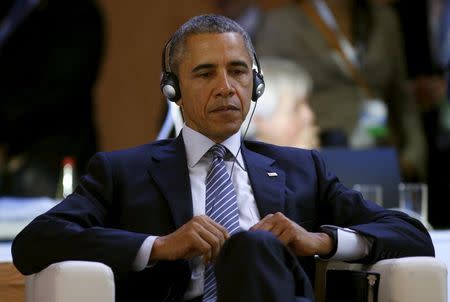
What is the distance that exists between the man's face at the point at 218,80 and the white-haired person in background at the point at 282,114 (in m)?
2.51

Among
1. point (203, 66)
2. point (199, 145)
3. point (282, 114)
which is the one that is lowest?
point (199, 145)

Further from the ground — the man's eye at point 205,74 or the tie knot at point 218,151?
the man's eye at point 205,74

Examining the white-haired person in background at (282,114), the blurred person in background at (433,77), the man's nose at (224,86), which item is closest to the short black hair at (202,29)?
the man's nose at (224,86)

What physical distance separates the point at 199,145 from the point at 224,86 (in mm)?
197

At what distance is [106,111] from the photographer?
825 cm

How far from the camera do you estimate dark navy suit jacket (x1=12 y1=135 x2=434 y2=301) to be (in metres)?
3.08

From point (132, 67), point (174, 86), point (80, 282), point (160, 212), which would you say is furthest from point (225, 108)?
point (132, 67)

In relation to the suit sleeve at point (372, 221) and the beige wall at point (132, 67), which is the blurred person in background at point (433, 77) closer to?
the beige wall at point (132, 67)

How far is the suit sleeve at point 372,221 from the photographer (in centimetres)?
319

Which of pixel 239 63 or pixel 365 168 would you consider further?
pixel 365 168

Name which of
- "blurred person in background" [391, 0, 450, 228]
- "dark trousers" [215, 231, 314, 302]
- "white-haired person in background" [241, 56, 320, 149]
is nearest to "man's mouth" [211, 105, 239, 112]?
"dark trousers" [215, 231, 314, 302]

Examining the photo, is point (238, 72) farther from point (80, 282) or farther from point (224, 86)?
point (80, 282)

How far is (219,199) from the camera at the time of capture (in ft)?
10.8

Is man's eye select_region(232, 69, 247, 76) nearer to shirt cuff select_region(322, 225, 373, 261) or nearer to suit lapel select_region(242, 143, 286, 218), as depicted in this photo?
suit lapel select_region(242, 143, 286, 218)
